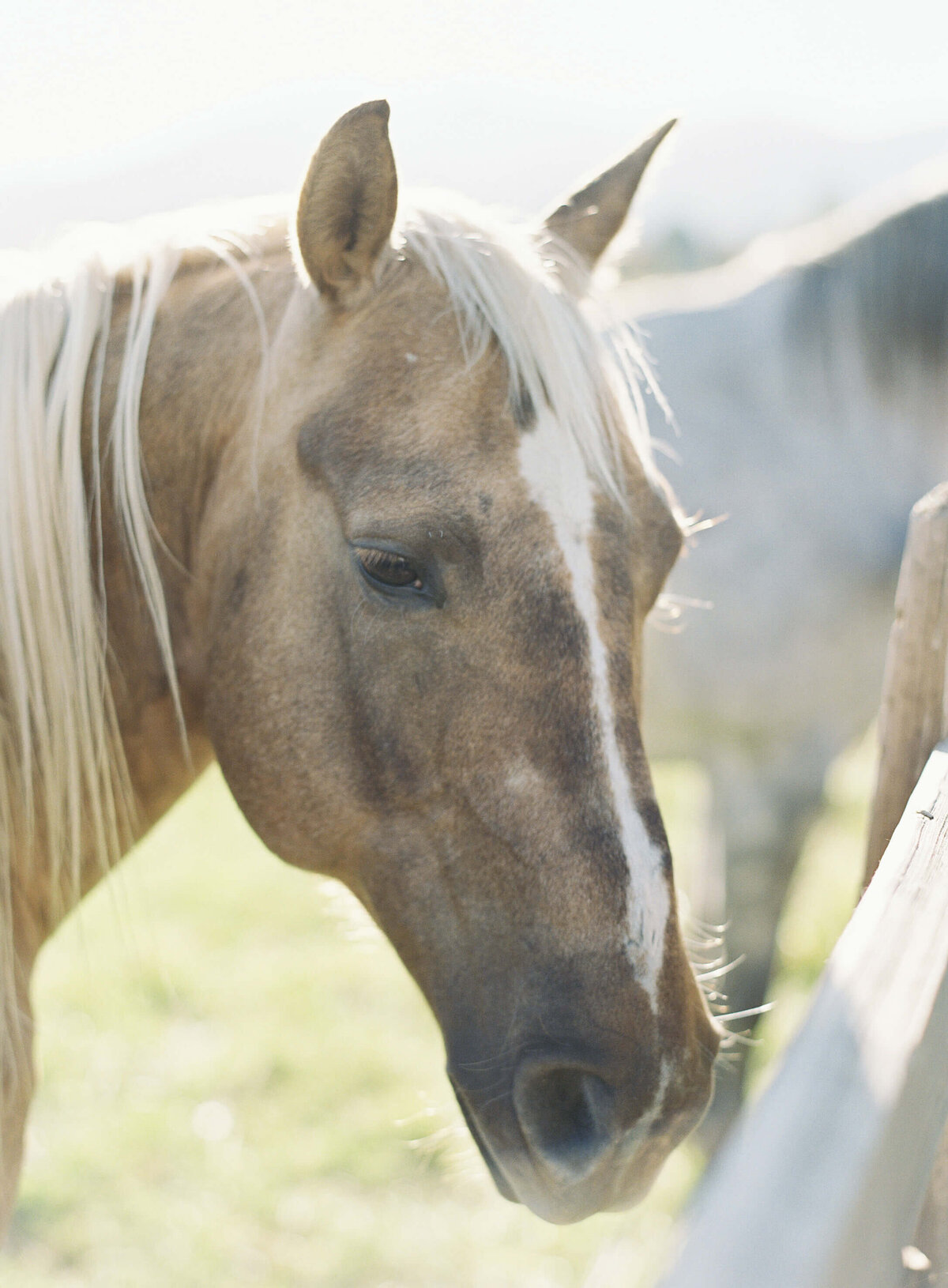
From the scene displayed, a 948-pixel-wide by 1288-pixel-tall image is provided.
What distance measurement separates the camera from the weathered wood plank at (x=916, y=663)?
1.12m

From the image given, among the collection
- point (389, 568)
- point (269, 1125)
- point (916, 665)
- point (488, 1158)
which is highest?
point (389, 568)

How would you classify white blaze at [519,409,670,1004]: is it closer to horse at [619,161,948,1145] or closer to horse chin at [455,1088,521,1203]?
horse chin at [455,1088,521,1203]

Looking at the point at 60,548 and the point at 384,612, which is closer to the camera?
the point at 384,612

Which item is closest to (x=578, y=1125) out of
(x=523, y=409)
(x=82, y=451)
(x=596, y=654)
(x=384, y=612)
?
(x=596, y=654)

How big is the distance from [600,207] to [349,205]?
574 millimetres

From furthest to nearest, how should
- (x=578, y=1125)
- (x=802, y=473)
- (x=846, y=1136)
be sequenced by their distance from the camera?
(x=802, y=473) → (x=578, y=1125) → (x=846, y=1136)

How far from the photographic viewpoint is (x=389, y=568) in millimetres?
1176

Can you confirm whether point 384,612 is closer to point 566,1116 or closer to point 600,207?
point 566,1116

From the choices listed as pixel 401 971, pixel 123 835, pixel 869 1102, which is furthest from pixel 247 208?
pixel 401 971

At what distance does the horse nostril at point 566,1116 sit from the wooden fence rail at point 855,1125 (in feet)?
1.16

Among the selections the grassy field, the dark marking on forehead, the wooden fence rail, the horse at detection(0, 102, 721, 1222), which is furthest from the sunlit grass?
the wooden fence rail

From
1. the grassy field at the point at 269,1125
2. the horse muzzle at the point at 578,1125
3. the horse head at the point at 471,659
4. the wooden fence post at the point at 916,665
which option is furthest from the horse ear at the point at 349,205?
the horse muzzle at the point at 578,1125

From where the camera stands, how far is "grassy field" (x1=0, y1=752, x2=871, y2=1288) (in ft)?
7.82

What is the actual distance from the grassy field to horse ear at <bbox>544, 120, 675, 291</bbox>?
3.91ft
